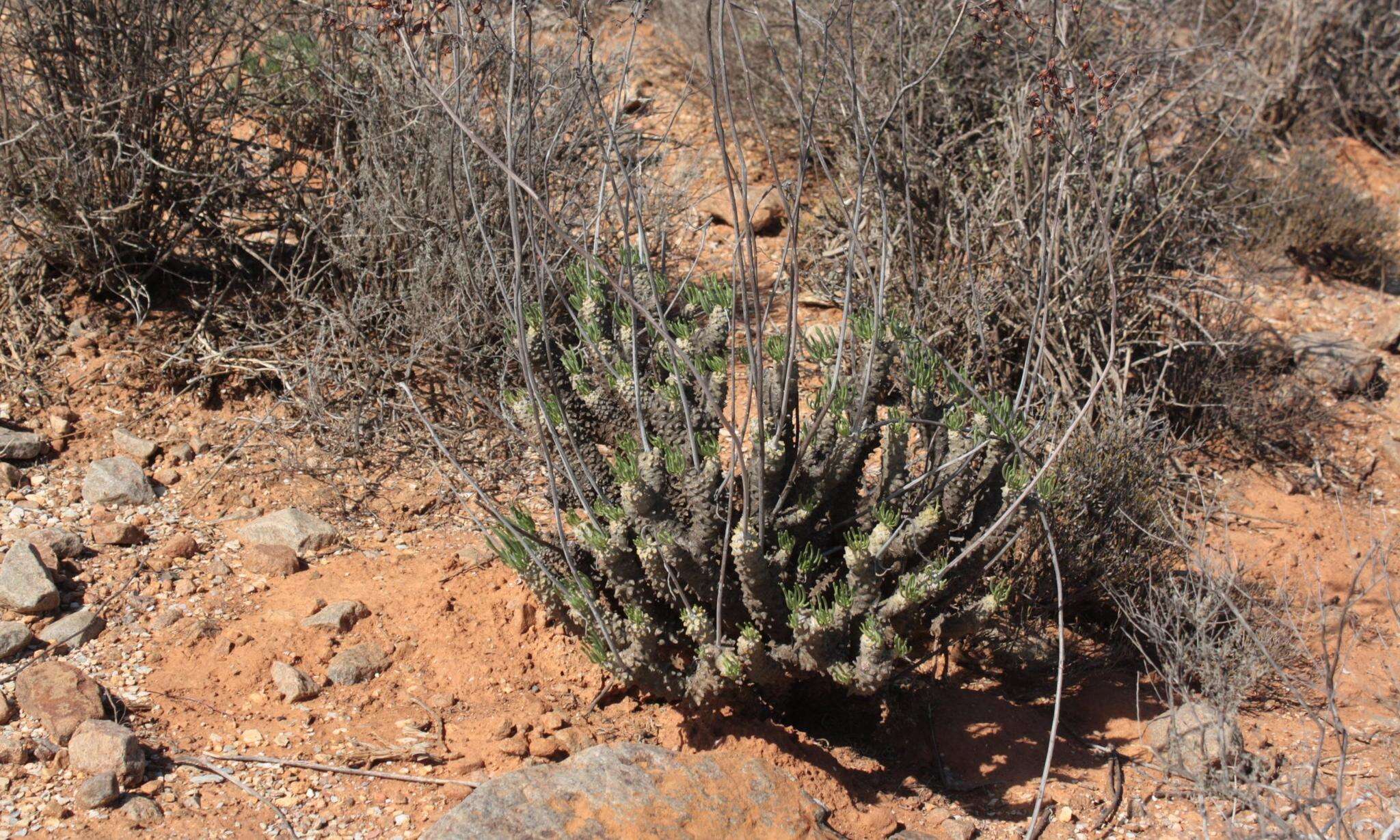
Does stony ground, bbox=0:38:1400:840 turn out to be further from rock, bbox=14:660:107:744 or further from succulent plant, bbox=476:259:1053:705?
succulent plant, bbox=476:259:1053:705

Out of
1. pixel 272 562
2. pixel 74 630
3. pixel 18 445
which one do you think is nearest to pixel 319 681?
pixel 272 562

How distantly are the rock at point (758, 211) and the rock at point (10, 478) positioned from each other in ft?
10.9

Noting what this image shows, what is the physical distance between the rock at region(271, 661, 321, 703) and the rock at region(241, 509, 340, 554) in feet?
1.96

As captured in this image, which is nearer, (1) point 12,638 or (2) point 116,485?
(1) point 12,638

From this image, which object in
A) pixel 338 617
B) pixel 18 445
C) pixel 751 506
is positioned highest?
pixel 751 506

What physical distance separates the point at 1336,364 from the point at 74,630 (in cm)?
543

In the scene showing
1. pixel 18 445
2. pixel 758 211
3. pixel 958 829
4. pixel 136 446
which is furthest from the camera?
pixel 758 211

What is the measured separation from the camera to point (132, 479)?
400 centimetres

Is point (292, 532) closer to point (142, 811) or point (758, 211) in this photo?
point (142, 811)

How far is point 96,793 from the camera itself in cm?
273

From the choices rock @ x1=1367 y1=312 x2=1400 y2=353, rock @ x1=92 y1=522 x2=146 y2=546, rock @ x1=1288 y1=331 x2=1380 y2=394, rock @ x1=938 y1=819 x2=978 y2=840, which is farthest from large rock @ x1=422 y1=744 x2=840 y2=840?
rock @ x1=1367 y1=312 x2=1400 y2=353

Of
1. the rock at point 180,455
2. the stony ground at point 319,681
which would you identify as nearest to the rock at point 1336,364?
the stony ground at point 319,681

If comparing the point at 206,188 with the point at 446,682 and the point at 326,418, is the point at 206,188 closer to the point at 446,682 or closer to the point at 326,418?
the point at 326,418

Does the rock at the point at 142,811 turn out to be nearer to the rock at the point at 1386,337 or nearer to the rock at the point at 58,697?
the rock at the point at 58,697
